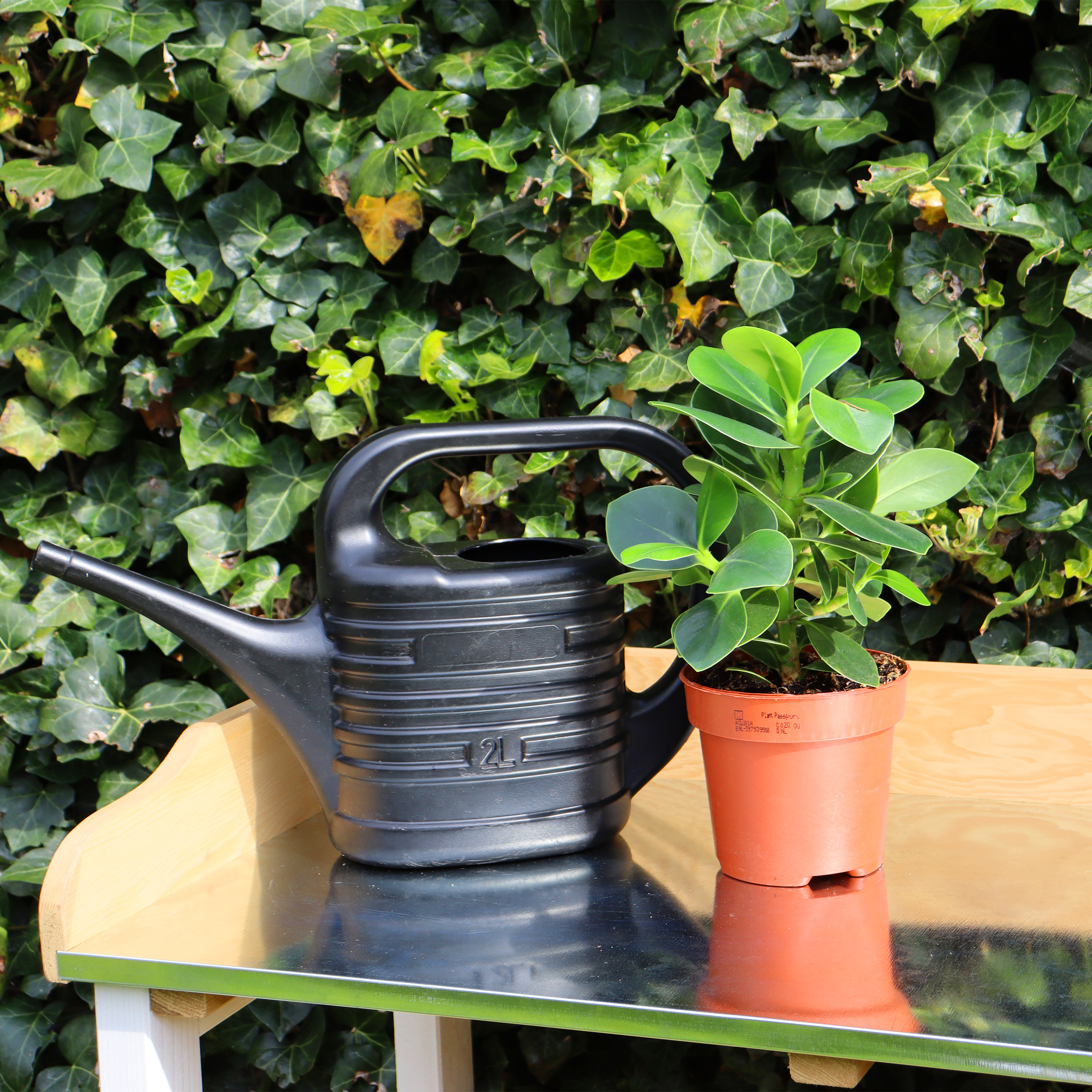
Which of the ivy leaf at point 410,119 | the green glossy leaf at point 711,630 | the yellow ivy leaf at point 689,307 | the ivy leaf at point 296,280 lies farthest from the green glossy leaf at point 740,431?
the ivy leaf at point 296,280

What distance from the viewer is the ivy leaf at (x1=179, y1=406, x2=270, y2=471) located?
127cm

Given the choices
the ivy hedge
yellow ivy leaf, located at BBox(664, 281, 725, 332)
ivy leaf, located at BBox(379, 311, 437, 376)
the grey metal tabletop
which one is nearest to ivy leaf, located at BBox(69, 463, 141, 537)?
the ivy hedge

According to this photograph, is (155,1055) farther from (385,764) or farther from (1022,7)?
Answer: (1022,7)

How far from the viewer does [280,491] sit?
1.28 meters

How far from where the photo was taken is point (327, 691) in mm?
849

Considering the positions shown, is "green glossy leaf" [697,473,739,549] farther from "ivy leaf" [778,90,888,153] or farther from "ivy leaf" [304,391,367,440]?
"ivy leaf" [304,391,367,440]

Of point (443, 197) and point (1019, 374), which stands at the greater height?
point (443, 197)

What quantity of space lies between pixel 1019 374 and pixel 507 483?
1.77 ft

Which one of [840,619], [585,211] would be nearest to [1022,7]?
[585,211]

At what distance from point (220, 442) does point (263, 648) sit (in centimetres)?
52

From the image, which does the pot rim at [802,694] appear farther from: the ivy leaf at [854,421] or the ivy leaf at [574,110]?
the ivy leaf at [574,110]

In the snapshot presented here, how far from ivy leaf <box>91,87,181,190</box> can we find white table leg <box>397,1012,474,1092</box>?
3.16ft

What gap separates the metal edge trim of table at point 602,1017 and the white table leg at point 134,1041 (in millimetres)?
17

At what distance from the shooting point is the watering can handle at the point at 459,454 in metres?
0.83
